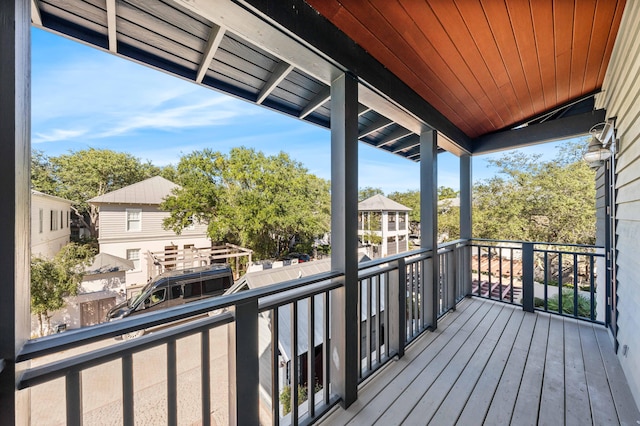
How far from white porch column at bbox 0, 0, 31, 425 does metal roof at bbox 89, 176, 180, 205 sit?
6.90ft

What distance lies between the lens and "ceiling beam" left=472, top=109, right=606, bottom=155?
2.97m

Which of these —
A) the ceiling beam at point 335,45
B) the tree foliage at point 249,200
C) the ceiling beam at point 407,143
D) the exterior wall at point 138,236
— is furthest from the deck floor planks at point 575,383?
the exterior wall at point 138,236

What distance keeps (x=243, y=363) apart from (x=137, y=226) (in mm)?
3008

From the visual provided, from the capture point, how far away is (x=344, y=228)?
164 centimetres

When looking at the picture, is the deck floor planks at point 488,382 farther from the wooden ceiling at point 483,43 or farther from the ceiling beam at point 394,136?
the ceiling beam at point 394,136

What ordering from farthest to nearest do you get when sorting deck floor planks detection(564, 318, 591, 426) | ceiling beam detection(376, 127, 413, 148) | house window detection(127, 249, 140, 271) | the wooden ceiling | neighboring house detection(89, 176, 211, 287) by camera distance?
ceiling beam detection(376, 127, 413, 148) → house window detection(127, 249, 140, 271) → neighboring house detection(89, 176, 211, 287) → deck floor planks detection(564, 318, 591, 426) → the wooden ceiling

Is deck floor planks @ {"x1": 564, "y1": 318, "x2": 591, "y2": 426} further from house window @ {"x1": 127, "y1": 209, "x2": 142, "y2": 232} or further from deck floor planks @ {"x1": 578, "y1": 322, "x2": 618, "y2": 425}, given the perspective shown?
house window @ {"x1": 127, "y1": 209, "x2": 142, "y2": 232}

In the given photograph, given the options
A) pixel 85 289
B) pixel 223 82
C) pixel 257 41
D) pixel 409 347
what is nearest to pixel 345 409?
pixel 409 347

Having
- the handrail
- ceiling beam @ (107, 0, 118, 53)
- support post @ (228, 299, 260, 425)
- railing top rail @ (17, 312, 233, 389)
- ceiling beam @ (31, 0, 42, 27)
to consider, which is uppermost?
ceiling beam @ (107, 0, 118, 53)

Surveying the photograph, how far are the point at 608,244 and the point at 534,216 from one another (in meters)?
8.73

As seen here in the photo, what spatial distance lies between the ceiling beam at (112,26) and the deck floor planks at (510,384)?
3.06 m

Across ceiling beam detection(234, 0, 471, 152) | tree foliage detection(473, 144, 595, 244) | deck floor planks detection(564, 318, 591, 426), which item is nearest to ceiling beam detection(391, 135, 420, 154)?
ceiling beam detection(234, 0, 471, 152)

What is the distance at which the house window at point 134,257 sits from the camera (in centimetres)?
327

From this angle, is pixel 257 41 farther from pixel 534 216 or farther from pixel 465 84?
pixel 534 216
